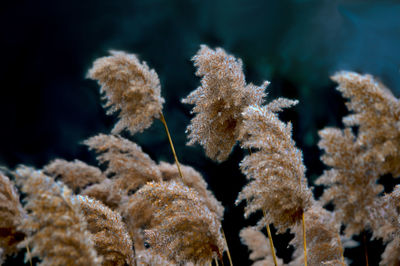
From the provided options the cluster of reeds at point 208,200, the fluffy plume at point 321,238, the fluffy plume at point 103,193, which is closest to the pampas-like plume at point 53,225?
the cluster of reeds at point 208,200

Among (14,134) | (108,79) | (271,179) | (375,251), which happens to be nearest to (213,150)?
(271,179)

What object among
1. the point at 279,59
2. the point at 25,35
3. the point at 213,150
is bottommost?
the point at 213,150

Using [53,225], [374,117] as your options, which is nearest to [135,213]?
[53,225]

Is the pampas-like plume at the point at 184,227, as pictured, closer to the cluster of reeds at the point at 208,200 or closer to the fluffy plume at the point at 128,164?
the cluster of reeds at the point at 208,200

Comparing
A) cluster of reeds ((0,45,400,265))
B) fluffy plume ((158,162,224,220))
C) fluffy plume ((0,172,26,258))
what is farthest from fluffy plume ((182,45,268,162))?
fluffy plume ((0,172,26,258))

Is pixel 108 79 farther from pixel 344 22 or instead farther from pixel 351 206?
pixel 344 22

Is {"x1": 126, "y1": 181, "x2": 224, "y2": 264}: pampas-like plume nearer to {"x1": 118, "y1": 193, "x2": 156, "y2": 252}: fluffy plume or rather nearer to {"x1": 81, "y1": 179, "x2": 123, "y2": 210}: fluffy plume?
{"x1": 118, "y1": 193, "x2": 156, "y2": 252}: fluffy plume

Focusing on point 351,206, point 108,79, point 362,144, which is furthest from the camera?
point 108,79
